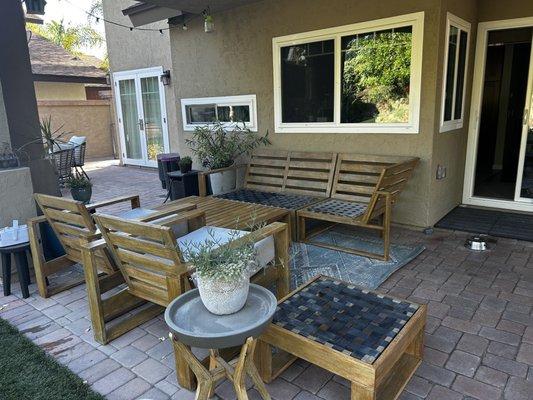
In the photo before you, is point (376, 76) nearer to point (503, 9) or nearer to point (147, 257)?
point (503, 9)

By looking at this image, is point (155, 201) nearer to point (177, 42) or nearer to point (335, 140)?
point (177, 42)

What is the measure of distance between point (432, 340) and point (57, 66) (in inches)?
497

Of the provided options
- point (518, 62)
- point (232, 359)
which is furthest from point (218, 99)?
point (518, 62)

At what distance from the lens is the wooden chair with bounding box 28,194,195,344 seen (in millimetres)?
2484

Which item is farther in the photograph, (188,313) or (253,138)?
(253,138)

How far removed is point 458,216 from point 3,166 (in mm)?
4724

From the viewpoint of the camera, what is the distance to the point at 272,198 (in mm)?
4578

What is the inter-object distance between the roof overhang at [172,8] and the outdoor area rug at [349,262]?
3.26 m

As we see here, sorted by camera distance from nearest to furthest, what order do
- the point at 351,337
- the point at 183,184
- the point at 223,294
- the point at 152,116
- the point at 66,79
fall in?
the point at 223,294, the point at 351,337, the point at 183,184, the point at 152,116, the point at 66,79

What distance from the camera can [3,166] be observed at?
136 inches

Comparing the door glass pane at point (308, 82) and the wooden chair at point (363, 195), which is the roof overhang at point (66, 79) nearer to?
the door glass pane at point (308, 82)

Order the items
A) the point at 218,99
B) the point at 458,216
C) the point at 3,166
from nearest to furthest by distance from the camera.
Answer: the point at 3,166 → the point at 458,216 → the point at 218,99

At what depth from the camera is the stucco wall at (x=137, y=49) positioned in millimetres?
8648

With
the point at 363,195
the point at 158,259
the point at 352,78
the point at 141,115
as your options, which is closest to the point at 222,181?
the point at 363,195
